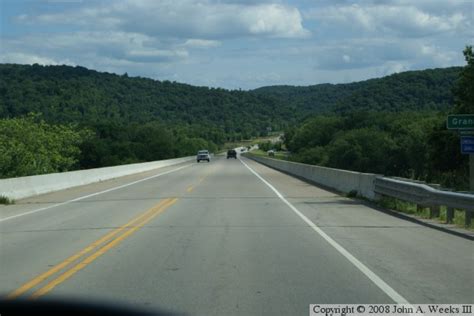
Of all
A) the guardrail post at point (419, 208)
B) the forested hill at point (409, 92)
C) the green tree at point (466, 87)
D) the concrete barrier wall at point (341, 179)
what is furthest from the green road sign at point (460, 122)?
the forested hill at point (409, 92)

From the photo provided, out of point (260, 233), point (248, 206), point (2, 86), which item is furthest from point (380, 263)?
point (2, 86)

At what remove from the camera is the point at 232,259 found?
10312 millimetres

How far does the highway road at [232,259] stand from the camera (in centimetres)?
772

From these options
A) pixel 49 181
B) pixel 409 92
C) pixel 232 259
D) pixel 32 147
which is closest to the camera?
pixel 232 259

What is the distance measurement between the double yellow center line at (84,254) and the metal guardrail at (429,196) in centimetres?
704

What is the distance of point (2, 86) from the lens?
142875mm

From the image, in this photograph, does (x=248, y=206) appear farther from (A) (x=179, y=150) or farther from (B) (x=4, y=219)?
(A) (x=179, y=150)

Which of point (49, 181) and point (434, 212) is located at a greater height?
point (49, 181)

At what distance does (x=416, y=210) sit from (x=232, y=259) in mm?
9385

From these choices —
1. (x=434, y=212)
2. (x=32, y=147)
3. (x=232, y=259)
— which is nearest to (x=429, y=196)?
(x=434, y=212)

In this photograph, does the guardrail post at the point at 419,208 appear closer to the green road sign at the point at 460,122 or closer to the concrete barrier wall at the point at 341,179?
the green road sign at the point at 460,122

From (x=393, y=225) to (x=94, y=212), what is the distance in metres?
8.75


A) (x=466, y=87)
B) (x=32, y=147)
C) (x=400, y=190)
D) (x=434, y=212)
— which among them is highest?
(x=466, y=87)

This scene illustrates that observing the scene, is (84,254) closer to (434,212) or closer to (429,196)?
(429,196)
